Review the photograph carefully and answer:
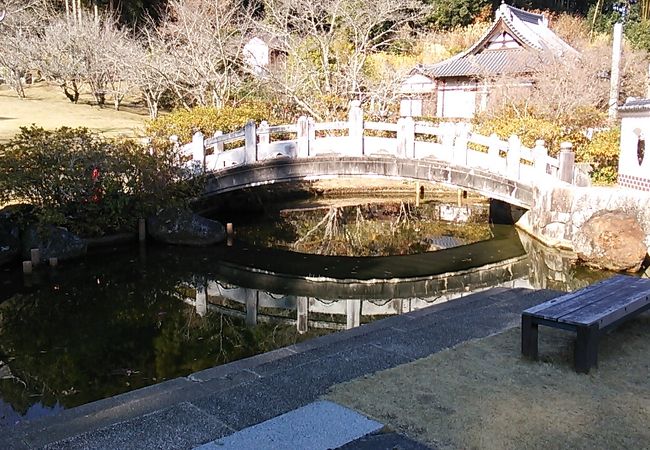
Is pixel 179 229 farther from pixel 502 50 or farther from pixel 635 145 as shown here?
pixel 502 50

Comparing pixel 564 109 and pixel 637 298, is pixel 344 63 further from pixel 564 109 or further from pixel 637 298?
pixel 637 298

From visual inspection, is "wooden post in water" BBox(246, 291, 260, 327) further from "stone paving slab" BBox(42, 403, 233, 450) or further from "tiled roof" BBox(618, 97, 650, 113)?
"tiled roof" BBox(618, 97, 650, 113)

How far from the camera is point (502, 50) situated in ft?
91.9

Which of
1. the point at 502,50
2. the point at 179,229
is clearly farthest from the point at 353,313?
the point at 502,50

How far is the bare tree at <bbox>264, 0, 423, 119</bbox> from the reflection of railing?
10.8 m

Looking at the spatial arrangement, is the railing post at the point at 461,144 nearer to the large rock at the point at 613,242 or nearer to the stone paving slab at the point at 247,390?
the large rock at the point at 613,242

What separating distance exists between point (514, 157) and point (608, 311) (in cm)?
911

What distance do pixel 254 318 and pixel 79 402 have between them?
3.14m

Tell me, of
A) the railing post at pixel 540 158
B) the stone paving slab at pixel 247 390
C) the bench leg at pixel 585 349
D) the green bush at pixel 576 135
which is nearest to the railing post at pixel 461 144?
the railing post at pixel 540 158

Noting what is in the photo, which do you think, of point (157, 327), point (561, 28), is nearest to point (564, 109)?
point (157, 327)

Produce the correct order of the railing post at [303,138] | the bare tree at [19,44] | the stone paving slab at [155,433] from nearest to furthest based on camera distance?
the stone paving slab at [155,433]
the railing post at [303,138]
the bare tree at [19,44]

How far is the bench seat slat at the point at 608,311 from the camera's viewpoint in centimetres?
455

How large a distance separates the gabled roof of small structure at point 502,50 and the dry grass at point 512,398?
72.0 feet

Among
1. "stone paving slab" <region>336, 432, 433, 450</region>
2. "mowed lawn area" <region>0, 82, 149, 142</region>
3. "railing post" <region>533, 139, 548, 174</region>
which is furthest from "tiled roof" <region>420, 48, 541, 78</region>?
"stone paving slab" <region>336, 432, 433, 450</region>
